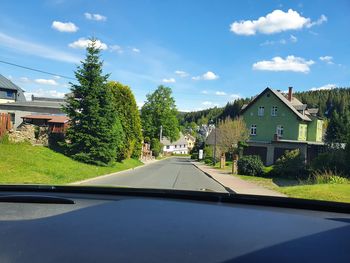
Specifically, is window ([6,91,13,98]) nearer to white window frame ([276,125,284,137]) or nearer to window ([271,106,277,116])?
window ([271,106,277,116])

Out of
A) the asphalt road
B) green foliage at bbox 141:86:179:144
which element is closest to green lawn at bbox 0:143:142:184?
the asphalt road

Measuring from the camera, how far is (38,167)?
22.0 metres

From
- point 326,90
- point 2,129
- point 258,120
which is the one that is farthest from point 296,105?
point 326,90

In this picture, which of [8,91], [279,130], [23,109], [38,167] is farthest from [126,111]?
[279,130]

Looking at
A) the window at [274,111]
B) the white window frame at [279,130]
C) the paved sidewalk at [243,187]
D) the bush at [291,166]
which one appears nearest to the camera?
the paved sidewalk at [243,187]

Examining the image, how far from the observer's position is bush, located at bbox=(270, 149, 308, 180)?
33.9m

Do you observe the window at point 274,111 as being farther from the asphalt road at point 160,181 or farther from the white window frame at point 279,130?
the asphalt road at point 160,181

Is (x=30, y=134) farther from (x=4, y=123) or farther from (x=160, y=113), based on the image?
(x=160, y=113)

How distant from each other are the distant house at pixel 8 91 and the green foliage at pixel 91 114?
3503 cm

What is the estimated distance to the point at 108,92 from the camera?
106 ft

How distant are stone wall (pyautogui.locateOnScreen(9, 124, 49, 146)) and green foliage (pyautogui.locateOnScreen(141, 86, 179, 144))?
215ft

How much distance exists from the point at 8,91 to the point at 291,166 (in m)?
45.3

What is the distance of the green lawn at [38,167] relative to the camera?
63.4ft

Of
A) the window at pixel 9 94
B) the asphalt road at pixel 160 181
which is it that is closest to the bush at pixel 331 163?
the asphalt road at pixel 160 181
